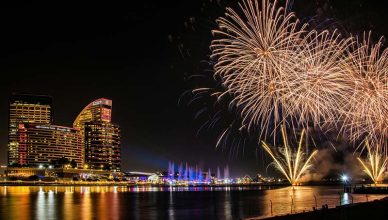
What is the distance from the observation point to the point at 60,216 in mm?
46188

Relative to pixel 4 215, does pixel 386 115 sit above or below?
above

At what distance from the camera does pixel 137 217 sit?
46.3 metres

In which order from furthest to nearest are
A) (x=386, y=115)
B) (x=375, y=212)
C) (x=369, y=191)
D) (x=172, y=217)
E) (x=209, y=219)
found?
(x=369, y=191), (x=172, y=217), (x=209, y=219), (x=386, y=115), (x=375, y=212)

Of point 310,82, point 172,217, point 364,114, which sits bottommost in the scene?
point 172,217

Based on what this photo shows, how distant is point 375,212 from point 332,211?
2.70 metres

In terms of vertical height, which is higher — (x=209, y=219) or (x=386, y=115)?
(x=386, y=115)

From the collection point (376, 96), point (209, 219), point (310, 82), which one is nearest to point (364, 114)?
point (376, 96)

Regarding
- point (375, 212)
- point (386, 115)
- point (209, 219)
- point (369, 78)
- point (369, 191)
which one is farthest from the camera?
point (369, 191)

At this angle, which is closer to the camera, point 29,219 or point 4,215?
point 29,219

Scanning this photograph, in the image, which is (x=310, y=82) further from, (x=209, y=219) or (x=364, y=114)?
(x=209, y=219)

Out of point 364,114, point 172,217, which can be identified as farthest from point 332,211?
point 172,217

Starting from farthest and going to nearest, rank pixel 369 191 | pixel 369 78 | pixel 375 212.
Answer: pixel 369 191 < pixel 369 78 < pixel 375 212

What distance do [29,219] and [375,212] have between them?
29.6m

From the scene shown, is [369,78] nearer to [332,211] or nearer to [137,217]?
[332,211]
